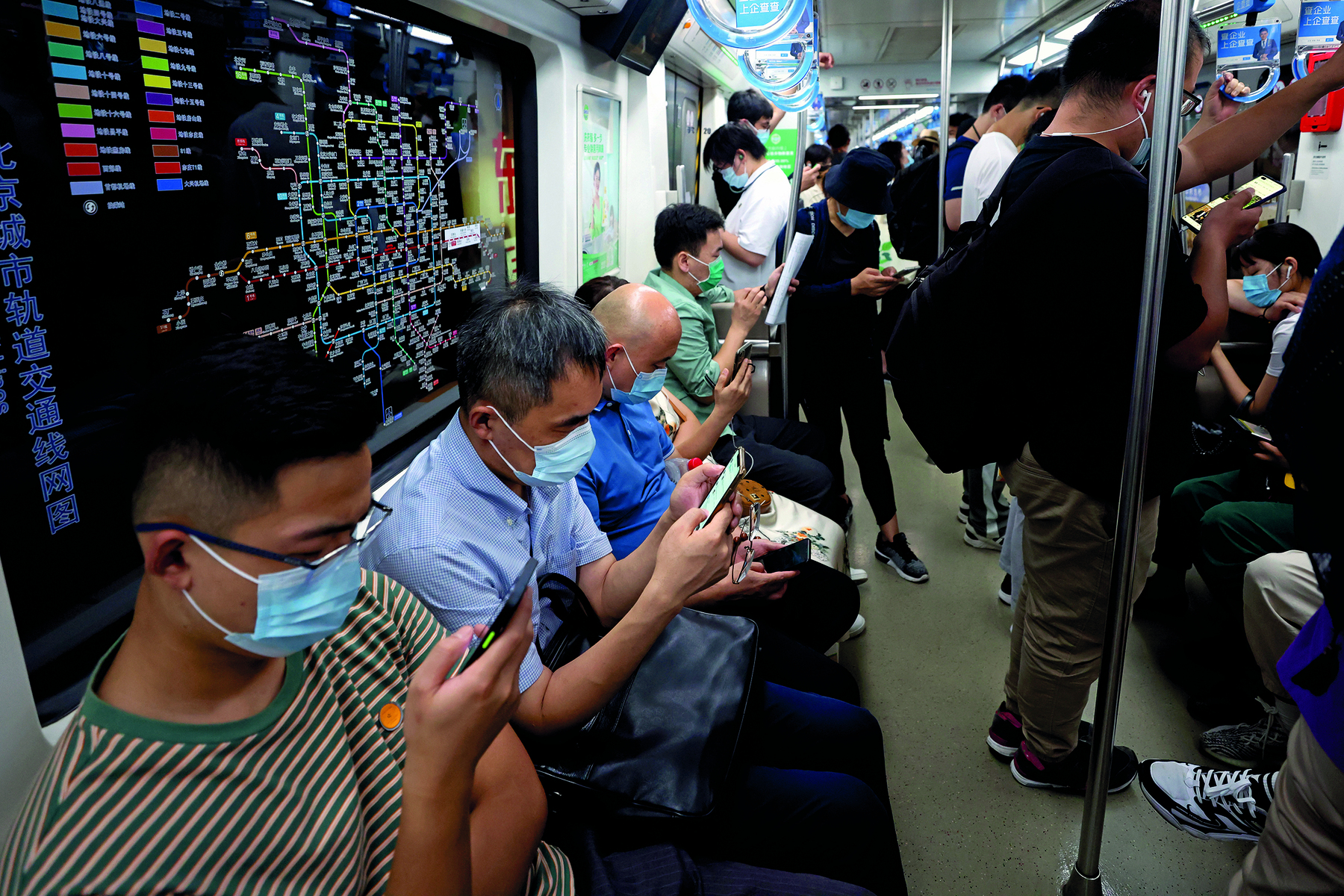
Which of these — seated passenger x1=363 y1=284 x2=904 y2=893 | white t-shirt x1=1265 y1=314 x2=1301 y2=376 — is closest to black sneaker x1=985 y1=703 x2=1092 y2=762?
seated passenger x1=363 y1=284 x2=904 y2=893

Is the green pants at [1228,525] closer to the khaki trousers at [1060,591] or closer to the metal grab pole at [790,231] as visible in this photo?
the khaki trousers at [1060,591]

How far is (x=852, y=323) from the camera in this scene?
391 centimetres

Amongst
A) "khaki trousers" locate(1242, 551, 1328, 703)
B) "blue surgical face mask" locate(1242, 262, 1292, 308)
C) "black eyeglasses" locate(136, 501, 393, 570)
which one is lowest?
"khaki trousers" locate(1242, 551, 1328, 703)

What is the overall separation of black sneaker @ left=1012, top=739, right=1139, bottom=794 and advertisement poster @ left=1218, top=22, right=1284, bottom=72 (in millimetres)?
→ 2328

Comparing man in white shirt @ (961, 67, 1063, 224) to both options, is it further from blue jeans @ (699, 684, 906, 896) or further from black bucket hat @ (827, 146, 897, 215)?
blue jeans @ (699, 684, 906, 896)

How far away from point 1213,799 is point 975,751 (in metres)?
0.71

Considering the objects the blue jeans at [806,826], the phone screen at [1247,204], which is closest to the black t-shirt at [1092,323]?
the phone screen at [1247,204]

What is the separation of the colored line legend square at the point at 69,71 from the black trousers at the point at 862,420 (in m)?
3.02

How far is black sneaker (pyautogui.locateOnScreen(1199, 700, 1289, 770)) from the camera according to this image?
7.86 feet

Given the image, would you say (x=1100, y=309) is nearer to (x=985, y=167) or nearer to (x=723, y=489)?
(x=723, y=489)

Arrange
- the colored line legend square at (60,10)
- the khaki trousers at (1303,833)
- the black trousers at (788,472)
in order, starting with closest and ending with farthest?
the khaki trousers at (1303,833)
the colored line legend square at (60,10)
the black trousers at (788,472)

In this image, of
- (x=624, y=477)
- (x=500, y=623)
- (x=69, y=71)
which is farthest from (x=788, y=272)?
(x=500, y=623)

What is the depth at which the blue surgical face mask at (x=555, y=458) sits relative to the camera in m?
1.67

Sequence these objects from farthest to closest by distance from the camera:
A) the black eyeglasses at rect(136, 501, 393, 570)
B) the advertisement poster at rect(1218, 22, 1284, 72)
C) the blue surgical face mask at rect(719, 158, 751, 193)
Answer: the blue surgical face mask at rect(719, 158, 751, 193), the advertisement poster at rect(1218, 22, 1284, 72), the black eyeglasses at rect(136, 501, 393, 570)
